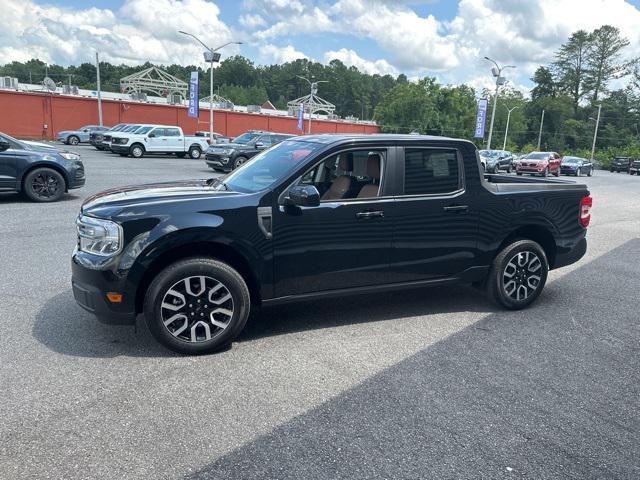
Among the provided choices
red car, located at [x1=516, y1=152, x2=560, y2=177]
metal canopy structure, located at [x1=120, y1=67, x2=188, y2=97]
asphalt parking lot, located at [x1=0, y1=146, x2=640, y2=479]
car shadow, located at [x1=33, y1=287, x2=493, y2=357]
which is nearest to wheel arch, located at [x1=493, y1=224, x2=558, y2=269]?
asphalt parking lot, located at [x1=0, y1=146, x2=640, y2=479]

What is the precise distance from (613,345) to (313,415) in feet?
9.93

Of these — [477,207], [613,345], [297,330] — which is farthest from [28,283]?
[613,345]

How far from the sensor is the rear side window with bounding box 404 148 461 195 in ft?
16.1

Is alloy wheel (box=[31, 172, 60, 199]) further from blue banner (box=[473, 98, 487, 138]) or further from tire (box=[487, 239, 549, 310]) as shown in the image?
blue banner (box=[473, 98, 487, 138])

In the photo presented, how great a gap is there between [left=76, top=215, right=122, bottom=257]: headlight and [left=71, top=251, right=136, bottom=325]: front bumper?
15 cm

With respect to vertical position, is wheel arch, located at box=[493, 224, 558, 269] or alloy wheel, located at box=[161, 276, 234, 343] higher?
wheel arch, located at box=[493, 224, 558, 269]

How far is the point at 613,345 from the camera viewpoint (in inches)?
187

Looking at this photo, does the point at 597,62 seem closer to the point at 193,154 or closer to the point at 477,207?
the point at 193,154

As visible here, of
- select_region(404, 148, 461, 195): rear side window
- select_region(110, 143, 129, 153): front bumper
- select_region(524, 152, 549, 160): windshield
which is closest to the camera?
select_region(404, 148, 461, 195): rear side window

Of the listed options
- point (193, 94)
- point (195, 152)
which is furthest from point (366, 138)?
point (193, 94)

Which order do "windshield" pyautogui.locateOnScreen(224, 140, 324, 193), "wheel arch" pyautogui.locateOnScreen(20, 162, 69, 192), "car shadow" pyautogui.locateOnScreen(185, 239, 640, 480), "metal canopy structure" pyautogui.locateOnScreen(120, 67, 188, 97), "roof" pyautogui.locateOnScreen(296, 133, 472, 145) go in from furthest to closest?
"metal canopy structure" pyautogui.locateOnScreen(120, 67, 188, 97) → "wheel arch" pyautogui.locateOnScreen(20, 162, 69, 192) → "roof" pyautogui.locateOnScreen(296, 133, 472, 145) → "windshield" pyautogui.locateOnScreen(224, 140, 324, 193) → "car shadow" pyautogui.locateOnScreen(185, 239, 640, 480)

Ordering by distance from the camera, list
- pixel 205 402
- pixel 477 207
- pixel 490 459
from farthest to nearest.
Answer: pixel 477 207 → pixel 205 402 → pixel 490 459

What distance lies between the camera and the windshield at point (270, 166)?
14.9 ft

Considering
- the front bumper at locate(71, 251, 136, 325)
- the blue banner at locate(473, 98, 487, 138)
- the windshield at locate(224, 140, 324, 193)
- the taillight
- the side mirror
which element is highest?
the blue banner at locate(473, 98, 487, 138)
